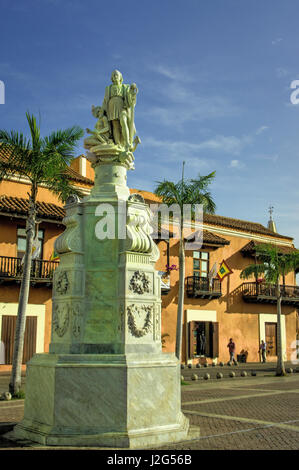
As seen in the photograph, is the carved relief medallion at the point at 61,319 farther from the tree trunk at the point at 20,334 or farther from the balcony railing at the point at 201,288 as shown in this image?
the balcony railing at the point at 201,288

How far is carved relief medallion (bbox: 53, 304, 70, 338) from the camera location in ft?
22.8

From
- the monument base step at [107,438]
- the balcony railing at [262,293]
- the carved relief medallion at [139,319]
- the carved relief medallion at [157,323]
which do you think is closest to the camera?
the monument base step at [107,438]

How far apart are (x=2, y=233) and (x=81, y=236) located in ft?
48.8

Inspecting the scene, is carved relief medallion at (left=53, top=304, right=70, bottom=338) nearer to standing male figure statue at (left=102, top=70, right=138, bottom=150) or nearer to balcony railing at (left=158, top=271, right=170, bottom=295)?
standing male figure statue at (left=102, top=70, right=138, bottom=150)

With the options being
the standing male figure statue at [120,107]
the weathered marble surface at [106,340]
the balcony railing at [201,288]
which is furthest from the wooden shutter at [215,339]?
the standing male figure statue at [120,107]

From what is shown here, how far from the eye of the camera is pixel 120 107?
7.86m

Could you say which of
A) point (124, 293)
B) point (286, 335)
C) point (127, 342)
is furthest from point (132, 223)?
point (286, 335)

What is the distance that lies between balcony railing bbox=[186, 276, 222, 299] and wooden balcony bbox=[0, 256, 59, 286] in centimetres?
895

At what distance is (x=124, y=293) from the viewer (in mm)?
6887

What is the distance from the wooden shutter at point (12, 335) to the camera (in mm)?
20391

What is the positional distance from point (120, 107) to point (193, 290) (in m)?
20.7

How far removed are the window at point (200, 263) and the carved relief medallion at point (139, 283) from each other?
21792 mm

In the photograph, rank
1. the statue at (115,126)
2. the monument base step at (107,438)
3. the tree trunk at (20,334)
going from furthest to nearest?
the tree trunk at (20,334), the statue at (115,126), the monument base step at (107,438)
